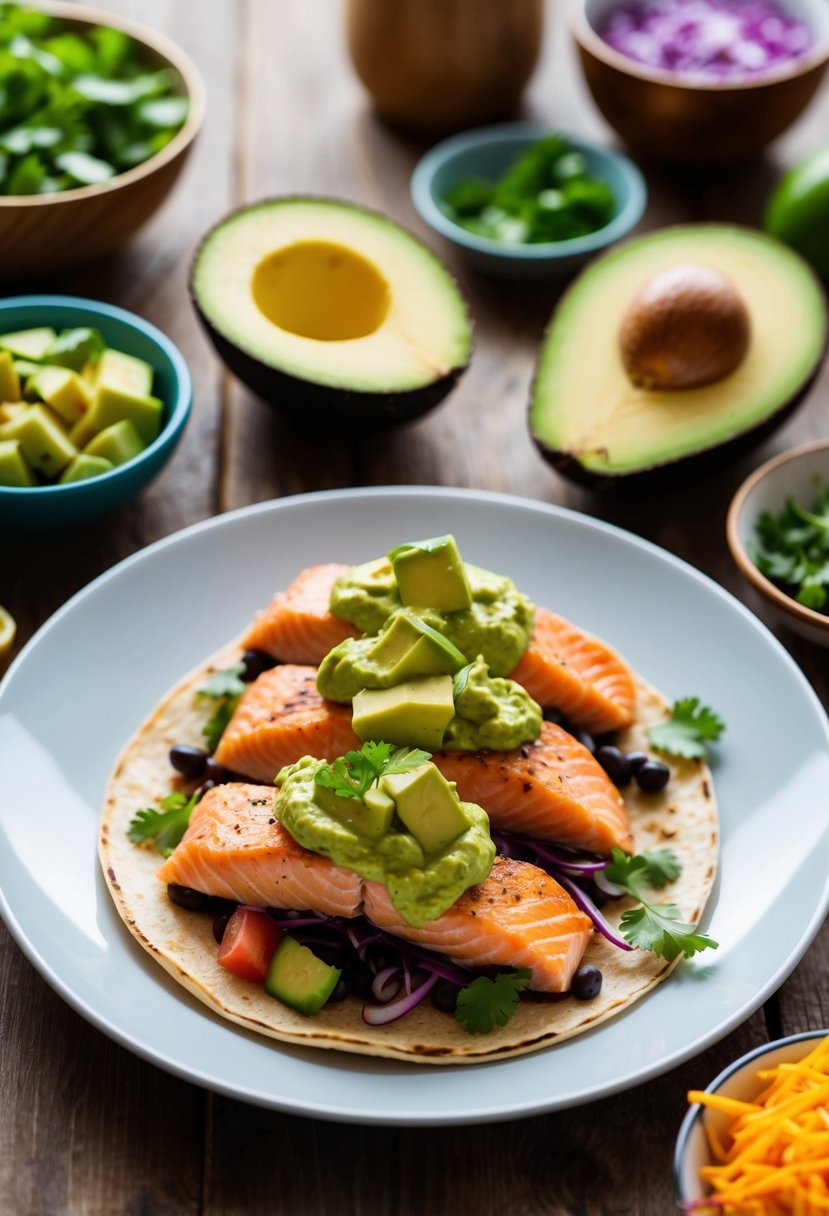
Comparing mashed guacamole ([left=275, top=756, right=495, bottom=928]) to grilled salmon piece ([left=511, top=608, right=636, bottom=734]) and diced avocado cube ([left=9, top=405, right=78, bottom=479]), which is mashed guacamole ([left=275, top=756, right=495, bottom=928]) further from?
diced avocado cube ([left=9, top=405, right=78, bottom=479])

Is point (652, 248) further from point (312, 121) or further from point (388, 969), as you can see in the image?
point (388, 969)

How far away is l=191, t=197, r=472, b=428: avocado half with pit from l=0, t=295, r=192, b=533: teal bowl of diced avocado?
0.27 m

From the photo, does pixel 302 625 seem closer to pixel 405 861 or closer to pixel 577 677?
pixel 577 677

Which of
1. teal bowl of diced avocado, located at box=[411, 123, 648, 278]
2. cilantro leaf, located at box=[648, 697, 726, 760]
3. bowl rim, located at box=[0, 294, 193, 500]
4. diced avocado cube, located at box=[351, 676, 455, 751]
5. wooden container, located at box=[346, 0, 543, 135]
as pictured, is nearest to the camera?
diced avocado cube, located at box=[351, 676, 455, 751]

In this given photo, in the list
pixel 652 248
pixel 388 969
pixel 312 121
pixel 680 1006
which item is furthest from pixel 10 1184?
pixel 312 121

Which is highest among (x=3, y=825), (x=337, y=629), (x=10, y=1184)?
(x=337, y=629)

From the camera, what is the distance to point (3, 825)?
2918 mm

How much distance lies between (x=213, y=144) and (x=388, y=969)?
4.15 m

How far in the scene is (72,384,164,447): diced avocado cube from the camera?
3902 mm

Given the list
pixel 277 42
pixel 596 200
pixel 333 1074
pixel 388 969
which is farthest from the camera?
pixel 277 42

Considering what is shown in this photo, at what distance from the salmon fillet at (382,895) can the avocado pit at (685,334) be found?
1739 millimetres

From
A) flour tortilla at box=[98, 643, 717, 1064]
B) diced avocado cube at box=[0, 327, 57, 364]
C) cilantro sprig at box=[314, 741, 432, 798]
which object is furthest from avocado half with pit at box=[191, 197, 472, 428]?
cilantro sprig at box=[314, 741, 432, 798]

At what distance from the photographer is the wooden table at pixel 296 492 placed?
2.57 m

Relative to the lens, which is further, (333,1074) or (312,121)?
(312,121)
